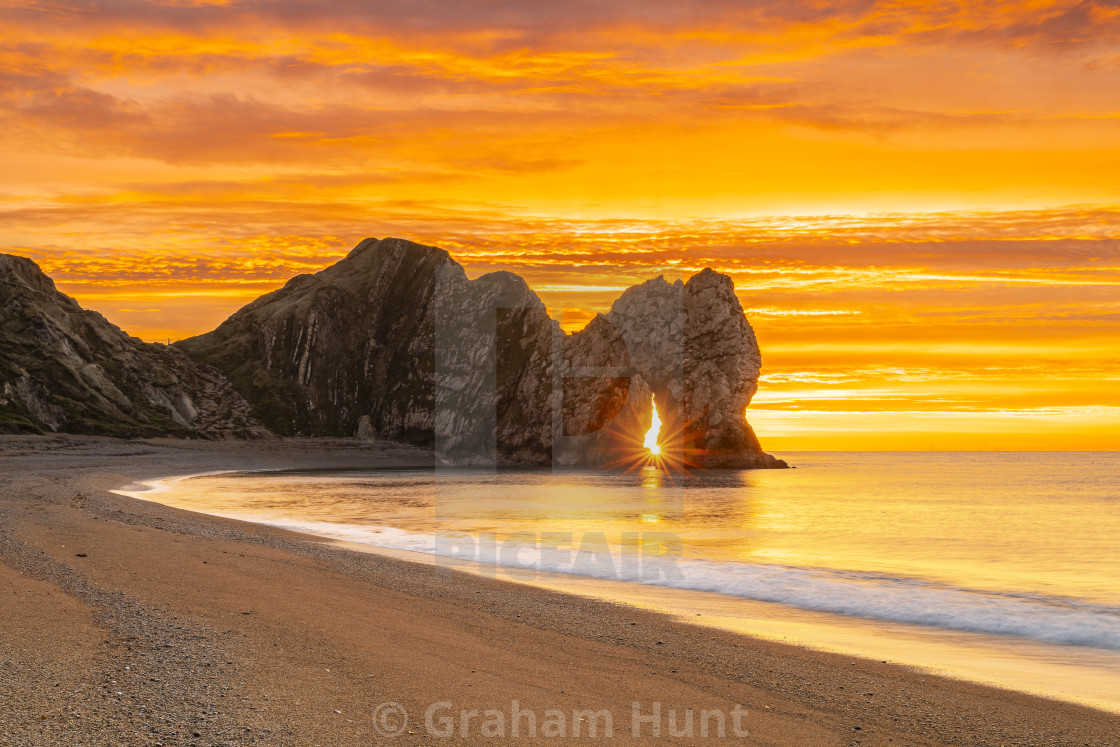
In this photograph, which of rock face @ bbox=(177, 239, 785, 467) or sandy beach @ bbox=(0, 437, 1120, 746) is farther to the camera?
rock face @ bbox=(177, 239, 785, 467)

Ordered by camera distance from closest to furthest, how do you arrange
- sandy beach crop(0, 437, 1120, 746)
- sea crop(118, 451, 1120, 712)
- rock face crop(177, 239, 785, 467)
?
sandy beach crop(0, 437, 1120, 746) → sea crop(118, 451, 1120, 712) → rock face crop(177, 239, 785, 467)

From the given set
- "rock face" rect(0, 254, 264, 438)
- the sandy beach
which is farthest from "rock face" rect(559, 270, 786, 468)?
the sandy beach

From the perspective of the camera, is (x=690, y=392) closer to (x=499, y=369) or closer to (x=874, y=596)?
(x=499, y=369)

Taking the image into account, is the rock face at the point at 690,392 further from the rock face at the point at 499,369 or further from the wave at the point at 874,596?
the wave at the point at 874,596

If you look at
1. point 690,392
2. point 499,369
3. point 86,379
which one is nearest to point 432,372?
point 499,369

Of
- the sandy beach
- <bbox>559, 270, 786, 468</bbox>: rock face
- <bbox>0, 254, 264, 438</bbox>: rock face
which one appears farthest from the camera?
<bbox>559, 270, 786, 468</bbox>: rock face

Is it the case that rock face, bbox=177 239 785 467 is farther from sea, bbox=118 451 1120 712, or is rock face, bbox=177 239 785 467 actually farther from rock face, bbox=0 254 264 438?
sea, bbox=118 451 1120 712

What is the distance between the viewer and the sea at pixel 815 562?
47.0 ft

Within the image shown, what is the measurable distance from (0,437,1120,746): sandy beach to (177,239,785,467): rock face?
417ft

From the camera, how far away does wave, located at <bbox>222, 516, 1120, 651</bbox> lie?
16516 mm

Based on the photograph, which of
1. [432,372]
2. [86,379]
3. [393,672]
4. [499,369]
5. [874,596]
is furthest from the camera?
[432,372]

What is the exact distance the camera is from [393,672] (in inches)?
373

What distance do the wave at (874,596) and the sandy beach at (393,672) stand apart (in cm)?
589

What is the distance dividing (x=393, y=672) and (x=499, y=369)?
5923 inches
